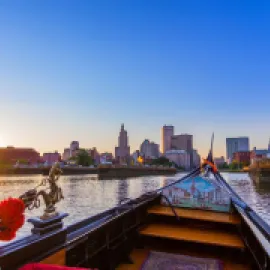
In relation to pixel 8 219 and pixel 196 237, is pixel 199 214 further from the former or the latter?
pixel 8 219

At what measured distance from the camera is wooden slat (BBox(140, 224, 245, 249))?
17.6 feet

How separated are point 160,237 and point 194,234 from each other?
76 cm

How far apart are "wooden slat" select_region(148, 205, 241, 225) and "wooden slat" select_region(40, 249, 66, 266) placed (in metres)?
3.73

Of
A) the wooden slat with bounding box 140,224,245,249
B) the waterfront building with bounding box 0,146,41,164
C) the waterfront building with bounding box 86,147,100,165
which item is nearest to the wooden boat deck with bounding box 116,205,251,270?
the wooden slat with bounding box 140,224,245,249

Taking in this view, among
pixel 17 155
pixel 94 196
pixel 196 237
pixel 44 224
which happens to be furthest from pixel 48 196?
pixel 17 155

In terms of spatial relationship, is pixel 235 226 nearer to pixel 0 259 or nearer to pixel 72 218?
pixel 0 259

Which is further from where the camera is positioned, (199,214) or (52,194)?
(199,214)

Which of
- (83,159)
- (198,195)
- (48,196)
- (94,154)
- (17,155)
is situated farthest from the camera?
(94,154)

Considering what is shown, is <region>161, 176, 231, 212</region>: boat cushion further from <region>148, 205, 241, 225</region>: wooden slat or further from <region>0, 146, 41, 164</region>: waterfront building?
<region>0, 146, 41, 164</region>: waterfront building

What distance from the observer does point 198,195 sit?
24.2 feet

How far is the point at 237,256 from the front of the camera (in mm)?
5426

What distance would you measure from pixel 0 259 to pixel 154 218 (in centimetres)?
509

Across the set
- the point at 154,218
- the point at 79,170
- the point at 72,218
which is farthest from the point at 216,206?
the point at 79,170

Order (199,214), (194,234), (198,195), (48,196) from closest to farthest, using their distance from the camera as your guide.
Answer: (48,196)
(194,234)
(199,214)
(198,195)
